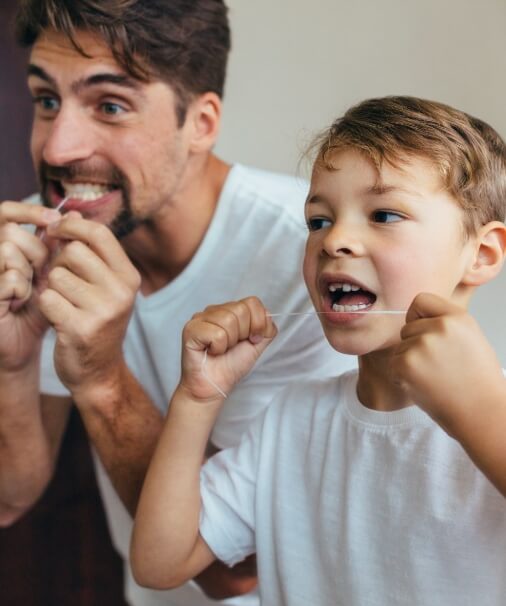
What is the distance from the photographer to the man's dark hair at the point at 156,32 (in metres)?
1.19

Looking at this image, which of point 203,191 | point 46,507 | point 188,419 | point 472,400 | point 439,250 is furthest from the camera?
point 46,507

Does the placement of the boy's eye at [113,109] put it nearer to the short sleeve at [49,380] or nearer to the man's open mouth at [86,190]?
the man's open mouth at [86,190]

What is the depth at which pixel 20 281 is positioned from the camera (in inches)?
44.3

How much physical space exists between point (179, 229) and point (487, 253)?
65 cm

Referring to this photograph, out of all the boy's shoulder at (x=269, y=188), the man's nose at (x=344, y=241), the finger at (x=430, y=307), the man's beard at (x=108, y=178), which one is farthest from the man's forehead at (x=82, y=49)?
the finger at (x=430, y=307)

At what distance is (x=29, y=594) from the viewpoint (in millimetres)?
1850

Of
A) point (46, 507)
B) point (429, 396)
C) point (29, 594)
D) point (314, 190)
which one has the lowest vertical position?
Answer: point (29, 594)

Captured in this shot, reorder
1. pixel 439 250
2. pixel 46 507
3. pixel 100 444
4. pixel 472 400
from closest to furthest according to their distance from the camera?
1. pixel 472 400
2. pixel 439 250
3. pixel 100 444
4. pixel 46 507

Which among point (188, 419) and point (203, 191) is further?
point (203, 191)

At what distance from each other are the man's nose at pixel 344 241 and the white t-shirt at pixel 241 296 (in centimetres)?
34

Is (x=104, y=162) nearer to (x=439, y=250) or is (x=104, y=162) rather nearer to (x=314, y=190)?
(x=314, y=190)

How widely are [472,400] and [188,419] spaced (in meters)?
0.33

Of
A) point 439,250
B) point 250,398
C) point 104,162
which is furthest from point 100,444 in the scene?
point 439,250

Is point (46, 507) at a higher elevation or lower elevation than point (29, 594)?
higher
